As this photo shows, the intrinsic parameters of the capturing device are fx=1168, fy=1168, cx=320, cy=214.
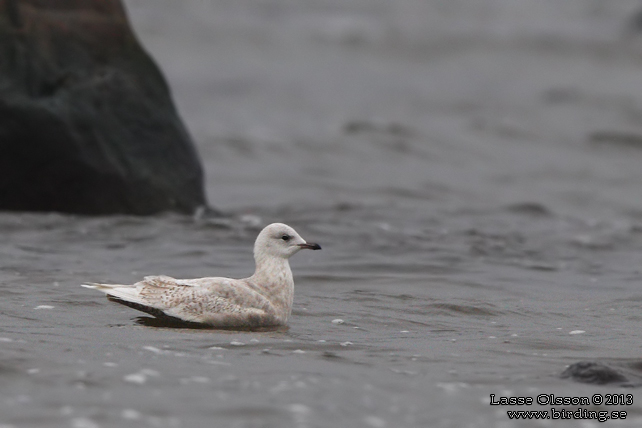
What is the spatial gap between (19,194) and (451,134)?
1611 centimetres

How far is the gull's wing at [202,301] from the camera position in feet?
31.4

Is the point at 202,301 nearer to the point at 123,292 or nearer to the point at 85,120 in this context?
the point at 123,292

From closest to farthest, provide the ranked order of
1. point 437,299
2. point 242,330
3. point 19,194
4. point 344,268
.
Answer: point 242,330
point 437,299
point 344,268
point 19,194

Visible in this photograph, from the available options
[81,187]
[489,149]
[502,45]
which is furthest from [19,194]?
[502,45]

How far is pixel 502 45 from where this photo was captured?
4309 centimetres

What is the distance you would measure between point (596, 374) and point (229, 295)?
322 centimetres

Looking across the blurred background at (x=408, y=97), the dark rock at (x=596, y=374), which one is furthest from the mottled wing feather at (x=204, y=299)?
the blurred background at (x=408, y=97)

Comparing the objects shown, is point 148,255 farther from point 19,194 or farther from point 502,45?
point 502,45

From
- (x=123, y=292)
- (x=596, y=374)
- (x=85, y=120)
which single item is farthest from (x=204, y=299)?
(x=85, y=120)

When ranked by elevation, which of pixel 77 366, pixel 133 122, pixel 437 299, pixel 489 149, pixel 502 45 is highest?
pixel 502 45

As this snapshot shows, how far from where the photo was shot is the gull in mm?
9586

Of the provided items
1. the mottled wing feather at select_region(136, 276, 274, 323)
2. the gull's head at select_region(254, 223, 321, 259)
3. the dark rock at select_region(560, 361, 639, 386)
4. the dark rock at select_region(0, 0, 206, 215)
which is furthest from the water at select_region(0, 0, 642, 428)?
the gull's head at select_region(254, 223, 321, 259)

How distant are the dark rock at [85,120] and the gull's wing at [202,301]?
215 inches

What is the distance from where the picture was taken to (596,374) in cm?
792
